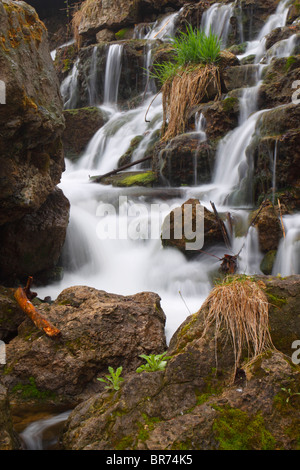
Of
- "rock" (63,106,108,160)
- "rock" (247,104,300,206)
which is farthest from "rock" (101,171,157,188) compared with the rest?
"rock" (63,106,108,160)

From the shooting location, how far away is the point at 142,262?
546 centimetres

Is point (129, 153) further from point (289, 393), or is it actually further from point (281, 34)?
point (289, 393)

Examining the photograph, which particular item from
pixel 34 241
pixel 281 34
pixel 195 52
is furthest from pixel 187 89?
pixel 34 241

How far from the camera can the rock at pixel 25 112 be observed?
3.29 metres

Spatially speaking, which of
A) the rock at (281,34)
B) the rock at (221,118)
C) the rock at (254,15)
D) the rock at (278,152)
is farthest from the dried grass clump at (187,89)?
the rock at (254,15)

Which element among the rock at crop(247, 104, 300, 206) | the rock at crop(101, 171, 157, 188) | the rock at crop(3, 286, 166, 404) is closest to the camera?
the rock at crop(3, 286, 166, 404)

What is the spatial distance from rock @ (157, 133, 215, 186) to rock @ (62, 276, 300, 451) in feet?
→ 17.0

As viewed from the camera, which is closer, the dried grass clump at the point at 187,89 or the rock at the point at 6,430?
the rock at the point at 6,430

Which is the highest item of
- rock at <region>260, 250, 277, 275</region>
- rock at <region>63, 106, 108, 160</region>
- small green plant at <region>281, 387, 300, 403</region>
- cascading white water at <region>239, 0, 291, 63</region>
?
cascading white water at <region>239, 0, 291, 63</region>

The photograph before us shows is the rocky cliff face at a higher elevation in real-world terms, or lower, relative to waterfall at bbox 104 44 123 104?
lower

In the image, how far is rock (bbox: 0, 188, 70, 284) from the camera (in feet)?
15.2

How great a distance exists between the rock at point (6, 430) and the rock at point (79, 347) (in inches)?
31.1

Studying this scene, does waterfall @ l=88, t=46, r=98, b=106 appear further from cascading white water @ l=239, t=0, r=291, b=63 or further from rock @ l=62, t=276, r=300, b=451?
rock @ l=62, t=276, r=300, b=451

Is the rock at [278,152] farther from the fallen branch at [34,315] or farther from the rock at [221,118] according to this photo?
the fallen branch at [34,315]
